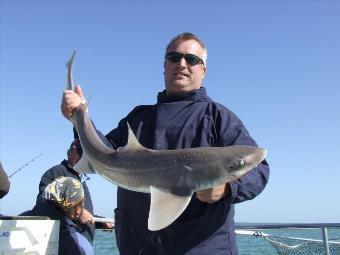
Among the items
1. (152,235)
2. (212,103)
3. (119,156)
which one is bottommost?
(152,235)

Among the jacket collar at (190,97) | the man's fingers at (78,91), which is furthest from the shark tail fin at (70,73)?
the jacket collar at (190,97)

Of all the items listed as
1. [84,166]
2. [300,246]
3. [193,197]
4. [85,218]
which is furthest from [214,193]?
[300,246]

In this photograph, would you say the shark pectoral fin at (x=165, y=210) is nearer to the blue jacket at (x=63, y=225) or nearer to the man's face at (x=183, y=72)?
the man's face at (x=183, y=72)

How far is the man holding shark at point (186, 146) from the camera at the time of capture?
115 inches

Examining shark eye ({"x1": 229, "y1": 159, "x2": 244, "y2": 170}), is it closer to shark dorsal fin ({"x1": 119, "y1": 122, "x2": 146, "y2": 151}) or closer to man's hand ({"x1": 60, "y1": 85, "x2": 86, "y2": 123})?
shark dorsal fin ({"x1": 119, "y1": 122, "x2": 146, "y2": 151})

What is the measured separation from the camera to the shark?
276cm

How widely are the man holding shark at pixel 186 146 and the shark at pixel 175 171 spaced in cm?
1

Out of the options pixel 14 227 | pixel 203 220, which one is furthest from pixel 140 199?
pixel 14 227

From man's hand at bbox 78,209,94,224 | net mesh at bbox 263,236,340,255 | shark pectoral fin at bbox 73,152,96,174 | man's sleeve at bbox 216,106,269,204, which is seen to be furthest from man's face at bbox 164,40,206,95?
net mesh at bbox 263,236,340,255

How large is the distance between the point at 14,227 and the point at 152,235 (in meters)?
2.06

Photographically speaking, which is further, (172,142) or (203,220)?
(172,142)

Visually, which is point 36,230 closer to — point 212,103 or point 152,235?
point 152,235

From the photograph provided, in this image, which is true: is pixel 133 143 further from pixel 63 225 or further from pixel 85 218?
pixel 85 218

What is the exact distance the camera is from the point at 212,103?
11.6 feet
